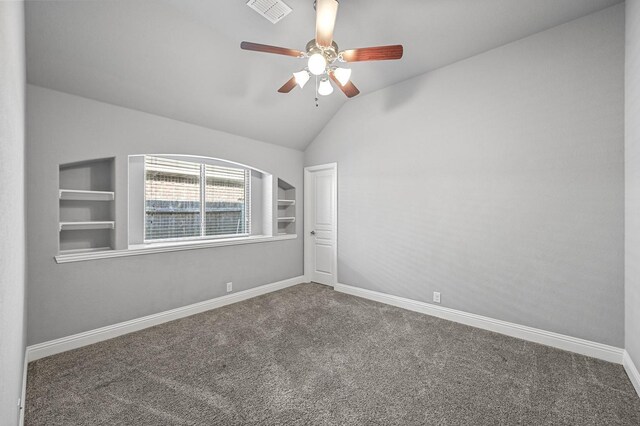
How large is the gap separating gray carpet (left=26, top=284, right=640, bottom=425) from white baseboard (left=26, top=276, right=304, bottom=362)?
10 centimetres

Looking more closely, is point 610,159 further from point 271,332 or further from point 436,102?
point 271,332

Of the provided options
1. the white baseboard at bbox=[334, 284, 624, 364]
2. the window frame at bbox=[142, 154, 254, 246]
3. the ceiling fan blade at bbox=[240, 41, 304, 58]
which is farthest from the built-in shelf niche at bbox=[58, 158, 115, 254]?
the white baseboard at bbox=[334, 284, 624, 364]

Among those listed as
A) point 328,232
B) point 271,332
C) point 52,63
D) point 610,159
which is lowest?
point 271,332

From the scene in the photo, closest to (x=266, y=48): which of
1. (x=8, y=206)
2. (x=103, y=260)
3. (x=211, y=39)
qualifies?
(x=211, y=39)

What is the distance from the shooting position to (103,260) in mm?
2906

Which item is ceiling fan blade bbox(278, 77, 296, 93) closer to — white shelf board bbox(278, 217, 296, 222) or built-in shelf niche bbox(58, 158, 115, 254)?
built-in shelf niche bbox(58, 158, 115, 254)

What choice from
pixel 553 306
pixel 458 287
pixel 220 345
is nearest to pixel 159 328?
A: pixel 220 345

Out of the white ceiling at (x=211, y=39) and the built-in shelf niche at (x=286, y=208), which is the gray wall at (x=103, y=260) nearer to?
the white ceiling at (x=211, y=39)

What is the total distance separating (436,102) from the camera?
3.52 m

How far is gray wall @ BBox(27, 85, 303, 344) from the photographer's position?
2.53 m

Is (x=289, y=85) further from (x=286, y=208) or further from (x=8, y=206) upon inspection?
(x=286, y=208)

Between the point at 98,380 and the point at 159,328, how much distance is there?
3.16 ft

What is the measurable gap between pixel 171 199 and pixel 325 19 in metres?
3.14

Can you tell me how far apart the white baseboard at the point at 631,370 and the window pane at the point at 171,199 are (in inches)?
191
